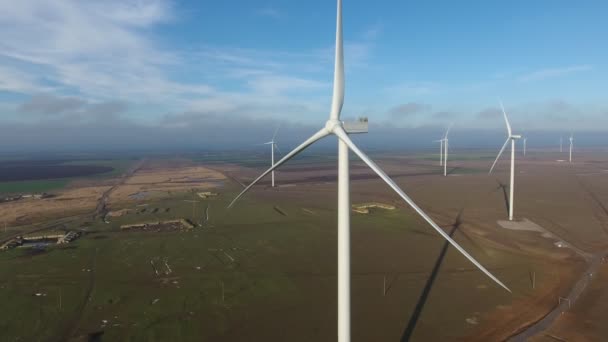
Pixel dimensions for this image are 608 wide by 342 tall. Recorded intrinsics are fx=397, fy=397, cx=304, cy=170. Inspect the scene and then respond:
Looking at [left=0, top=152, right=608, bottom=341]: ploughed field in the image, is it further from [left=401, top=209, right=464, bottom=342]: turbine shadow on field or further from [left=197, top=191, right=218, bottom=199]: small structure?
[left=197, top=191, right=218, bottom=199]: small structure

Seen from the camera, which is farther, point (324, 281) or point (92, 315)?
point (324, 281)

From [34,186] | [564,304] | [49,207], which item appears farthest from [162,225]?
[34,186]

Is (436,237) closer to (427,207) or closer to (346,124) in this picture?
(427,207)

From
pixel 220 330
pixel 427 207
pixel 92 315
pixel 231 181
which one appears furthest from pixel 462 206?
pixel 231 181

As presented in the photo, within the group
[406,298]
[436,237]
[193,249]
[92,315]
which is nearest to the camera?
[92,315]

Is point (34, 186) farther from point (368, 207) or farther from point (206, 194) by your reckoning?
point (368, 207)

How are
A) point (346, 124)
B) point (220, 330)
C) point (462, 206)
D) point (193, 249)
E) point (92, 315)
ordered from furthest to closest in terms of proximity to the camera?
point (462, 206) < point (193, 249) < point (92, 315) < point (220, 330) < point (346, 124)

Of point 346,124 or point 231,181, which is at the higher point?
point 346,124
